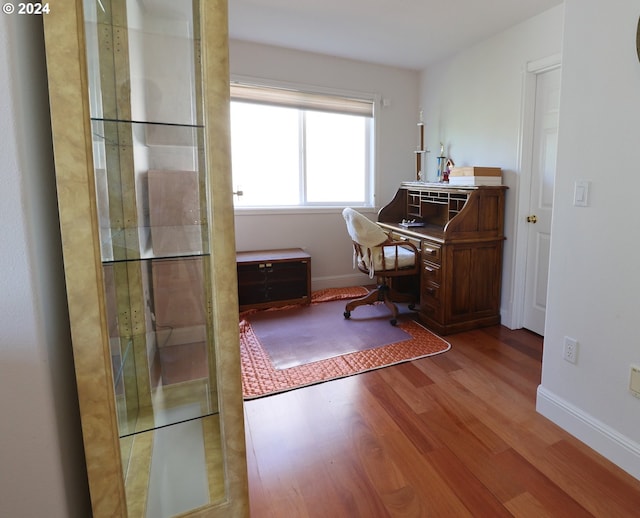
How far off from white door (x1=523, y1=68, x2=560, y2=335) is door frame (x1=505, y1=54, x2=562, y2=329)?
0.03 meters

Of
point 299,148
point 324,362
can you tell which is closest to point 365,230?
point 324,362

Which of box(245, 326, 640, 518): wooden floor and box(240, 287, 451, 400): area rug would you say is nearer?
box(245, 326, 640, 518): wooden floor

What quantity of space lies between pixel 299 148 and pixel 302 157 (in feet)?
0.32

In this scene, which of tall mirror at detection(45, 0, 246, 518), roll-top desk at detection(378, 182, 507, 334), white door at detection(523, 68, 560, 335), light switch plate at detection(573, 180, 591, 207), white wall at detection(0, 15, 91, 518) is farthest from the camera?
roll-top desk at detection(378, 182, 507, 334)

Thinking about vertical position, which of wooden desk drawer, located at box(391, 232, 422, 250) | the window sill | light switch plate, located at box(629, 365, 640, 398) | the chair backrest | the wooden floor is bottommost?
the wooden floor

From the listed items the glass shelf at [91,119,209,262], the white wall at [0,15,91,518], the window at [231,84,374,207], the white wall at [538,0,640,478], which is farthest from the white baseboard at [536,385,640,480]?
the window at [231,84,374,207]

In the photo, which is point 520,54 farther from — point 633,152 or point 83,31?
point 83,31

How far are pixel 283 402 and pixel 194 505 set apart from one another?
3.41 feet

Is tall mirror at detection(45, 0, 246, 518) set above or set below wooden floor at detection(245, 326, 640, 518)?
above

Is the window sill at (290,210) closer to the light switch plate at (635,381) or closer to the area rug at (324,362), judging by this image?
the area rug at (324,362)

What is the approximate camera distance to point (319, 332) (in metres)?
3.06

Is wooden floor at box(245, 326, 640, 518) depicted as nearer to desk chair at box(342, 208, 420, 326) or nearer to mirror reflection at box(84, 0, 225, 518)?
mirror reflection at box(84, 0, 225, 518)

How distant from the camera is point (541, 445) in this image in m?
1.72

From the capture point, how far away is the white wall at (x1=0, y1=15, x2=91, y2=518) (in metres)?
0.71
